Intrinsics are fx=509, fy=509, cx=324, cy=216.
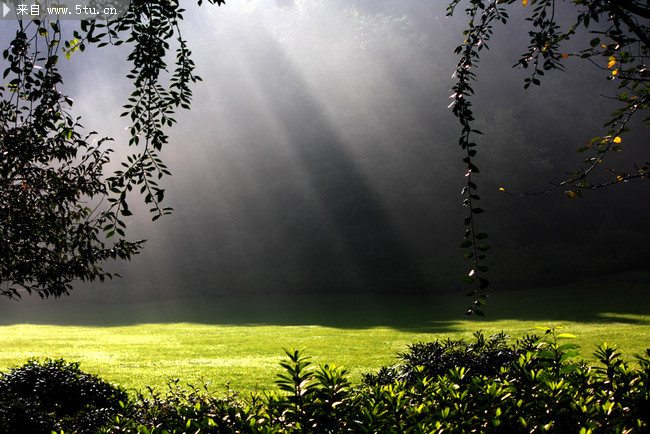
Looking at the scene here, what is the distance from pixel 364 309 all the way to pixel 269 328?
6845 mm

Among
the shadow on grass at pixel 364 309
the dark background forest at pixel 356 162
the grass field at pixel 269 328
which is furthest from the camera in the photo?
the dark background forest at pixel 356 162

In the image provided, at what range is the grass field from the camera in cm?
1071

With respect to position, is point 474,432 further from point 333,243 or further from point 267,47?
point 267,47

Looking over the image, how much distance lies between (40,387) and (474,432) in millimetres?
4614

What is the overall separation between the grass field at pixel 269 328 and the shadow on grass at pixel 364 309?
0.05 metres

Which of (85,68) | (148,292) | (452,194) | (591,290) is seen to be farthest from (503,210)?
(85,68)

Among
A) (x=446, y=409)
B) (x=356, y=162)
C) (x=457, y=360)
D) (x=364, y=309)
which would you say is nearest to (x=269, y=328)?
(x=364, y=309)

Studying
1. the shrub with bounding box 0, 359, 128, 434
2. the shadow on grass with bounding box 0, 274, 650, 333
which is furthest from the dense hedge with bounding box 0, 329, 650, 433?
the shadow on grass with bounding box 0, 274, 650, 333

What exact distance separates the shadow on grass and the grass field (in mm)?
51

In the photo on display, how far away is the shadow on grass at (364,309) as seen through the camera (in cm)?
1781

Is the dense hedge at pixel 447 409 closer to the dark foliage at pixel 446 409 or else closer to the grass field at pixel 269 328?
the dark foliage at pixel 446 409

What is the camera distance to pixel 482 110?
3434 cm

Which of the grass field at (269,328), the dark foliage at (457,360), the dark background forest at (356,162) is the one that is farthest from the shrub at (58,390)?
the dark background forest at (356,162)

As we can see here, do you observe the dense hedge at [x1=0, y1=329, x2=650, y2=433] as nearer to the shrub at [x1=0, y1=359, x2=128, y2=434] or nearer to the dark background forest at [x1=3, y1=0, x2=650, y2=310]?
the shrub at [x1=0, y1=359, x2=128, y2=434]
